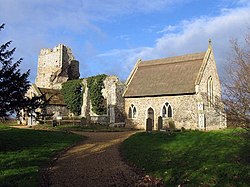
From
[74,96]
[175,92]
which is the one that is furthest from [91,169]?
[74,96]

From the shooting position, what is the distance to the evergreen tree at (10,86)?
13.5m

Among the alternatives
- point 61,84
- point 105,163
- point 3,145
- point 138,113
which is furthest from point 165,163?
point 61,84

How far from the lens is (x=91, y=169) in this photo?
472 inches

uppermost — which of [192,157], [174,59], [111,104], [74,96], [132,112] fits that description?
[174,59]

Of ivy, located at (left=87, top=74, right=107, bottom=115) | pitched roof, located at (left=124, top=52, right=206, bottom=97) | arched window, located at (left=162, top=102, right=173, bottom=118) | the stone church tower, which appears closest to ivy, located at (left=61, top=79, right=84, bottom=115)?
ivy, located at (left=87, top=74, right=107, bottom=115)

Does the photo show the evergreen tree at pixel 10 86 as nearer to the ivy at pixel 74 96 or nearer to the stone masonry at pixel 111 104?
the stone masonry at pixel 111 104

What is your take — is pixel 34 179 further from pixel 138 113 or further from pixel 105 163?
pixel 138 113

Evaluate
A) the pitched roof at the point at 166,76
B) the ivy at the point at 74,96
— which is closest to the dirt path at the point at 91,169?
the pitched roof at the point at 166,76

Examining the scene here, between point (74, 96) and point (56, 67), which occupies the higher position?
point (56, 67)

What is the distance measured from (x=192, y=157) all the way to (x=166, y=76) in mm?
20423

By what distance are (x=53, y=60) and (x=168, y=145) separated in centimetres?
3382

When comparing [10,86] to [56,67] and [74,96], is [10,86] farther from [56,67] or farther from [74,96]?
[56,67]

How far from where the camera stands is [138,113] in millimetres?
33688

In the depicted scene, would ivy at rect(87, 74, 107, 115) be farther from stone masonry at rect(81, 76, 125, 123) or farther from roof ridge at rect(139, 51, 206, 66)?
roof ridge at rect(139, 51, 206, 66)
